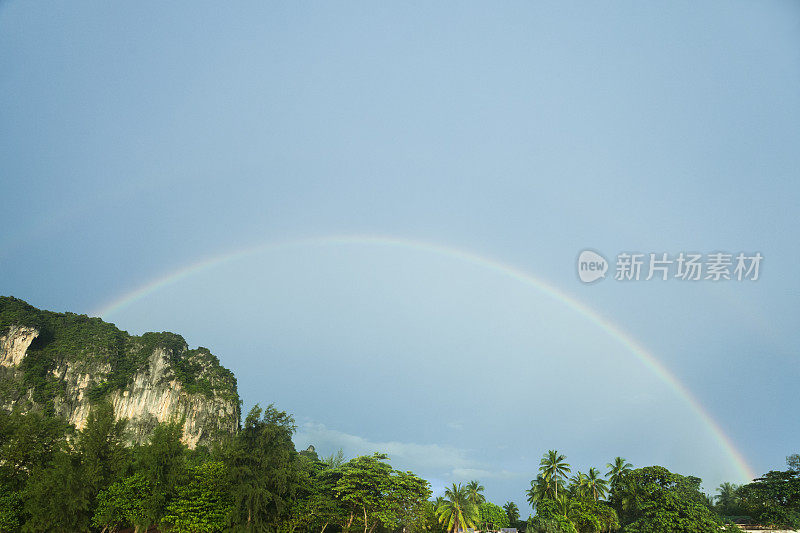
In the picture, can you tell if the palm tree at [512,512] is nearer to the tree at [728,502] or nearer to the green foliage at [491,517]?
the green foliage at [491,517]

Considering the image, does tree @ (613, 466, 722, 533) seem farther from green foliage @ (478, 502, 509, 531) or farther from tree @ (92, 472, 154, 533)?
tree @ (92, 472, 154, 533)

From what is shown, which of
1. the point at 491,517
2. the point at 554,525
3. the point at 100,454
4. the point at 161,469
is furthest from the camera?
the point at 491,517

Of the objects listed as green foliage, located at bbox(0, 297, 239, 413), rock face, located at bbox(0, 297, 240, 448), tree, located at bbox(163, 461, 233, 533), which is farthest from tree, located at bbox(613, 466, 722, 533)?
green foliage, located at bbox(0, 297, 239, 413)

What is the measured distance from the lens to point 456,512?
70.8m

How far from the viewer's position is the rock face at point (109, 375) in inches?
3750

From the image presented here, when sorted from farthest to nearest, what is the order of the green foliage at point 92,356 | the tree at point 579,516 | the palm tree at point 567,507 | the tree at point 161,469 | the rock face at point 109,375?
the green foliage at point 92,356, the rock face at point 109,375, the palm tree at point 567,507, the tree at point 579,516, the tree at point 161,469

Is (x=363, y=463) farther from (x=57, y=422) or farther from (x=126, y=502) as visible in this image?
(x=57, y=422)

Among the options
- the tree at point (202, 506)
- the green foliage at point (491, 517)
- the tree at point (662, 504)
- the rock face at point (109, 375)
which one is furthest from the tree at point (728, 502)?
the rock face at point (109, 375)

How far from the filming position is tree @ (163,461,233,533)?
3925 cm

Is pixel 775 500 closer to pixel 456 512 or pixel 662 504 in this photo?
pixel 662 504

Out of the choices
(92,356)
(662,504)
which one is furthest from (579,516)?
(92,356)

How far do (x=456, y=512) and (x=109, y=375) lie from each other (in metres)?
83.7

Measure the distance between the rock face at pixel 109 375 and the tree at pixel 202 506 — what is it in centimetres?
6340

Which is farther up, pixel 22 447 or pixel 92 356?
pixel 92 356
